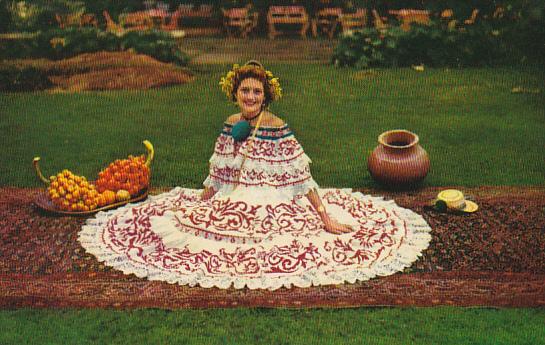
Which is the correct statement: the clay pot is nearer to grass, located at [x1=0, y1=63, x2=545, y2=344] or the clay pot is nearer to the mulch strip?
grass, located at [x1=0, y1=63, x2=545, y2=344]

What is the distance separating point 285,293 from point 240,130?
1.12 m

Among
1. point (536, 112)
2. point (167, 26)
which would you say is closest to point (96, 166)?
point (536, 112)

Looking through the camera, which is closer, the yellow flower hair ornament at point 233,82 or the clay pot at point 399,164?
the yellow flower hair ornament at point 233,82

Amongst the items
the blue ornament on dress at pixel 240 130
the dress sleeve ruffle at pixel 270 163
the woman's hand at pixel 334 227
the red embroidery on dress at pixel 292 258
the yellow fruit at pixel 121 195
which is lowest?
the red embroidery on dress at pixel 292 258

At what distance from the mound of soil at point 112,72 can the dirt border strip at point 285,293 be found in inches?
282

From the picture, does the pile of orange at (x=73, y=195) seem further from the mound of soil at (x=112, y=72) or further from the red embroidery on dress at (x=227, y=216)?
the mound of soil at (x=112, y=72)

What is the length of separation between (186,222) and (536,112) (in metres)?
6.03

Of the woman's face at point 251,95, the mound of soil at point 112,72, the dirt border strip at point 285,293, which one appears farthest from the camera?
the mound of soil at point 112,72

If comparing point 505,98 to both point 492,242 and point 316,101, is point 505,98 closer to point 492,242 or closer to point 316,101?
point 316,101

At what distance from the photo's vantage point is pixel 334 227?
16.6ft

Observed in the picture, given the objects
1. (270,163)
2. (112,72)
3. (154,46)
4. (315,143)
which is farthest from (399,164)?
(154,46)

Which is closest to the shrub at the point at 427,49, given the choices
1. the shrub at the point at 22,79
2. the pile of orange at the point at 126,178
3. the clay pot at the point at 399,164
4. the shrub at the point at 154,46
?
the shrub at the point at 154,46

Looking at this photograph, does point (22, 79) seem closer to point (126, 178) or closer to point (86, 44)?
point (86, 44)

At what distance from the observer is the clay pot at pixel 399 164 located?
6.26 m
